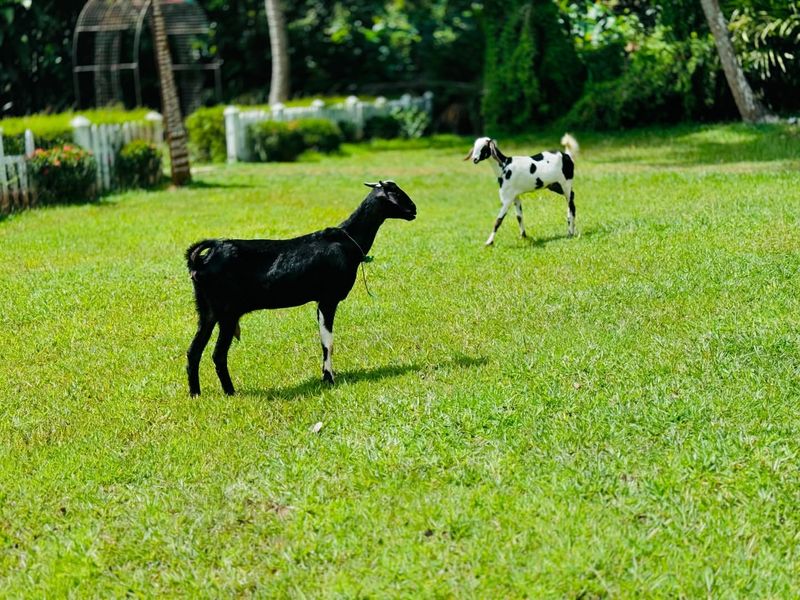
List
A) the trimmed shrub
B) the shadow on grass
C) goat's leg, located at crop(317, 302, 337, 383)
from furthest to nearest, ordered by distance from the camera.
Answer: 1. the trimmed shrub
2. the shadow on grass
3. goat's leg, located at crop(317, 302, 337, 383)

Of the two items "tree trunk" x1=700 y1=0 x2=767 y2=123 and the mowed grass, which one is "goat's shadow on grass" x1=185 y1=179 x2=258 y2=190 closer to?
the mowed grass

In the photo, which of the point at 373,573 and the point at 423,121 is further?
the point at 423,121

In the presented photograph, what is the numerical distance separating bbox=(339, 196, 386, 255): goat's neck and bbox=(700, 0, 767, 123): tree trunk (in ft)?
53.3

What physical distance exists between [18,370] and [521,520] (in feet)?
14.5

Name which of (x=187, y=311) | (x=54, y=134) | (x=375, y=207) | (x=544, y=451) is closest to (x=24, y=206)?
(x=54, y=134)

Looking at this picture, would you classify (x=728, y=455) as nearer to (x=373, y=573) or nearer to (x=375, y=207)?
(x=373, y=573)

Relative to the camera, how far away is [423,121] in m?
29.6

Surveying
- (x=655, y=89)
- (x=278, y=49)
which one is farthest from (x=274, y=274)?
(x=278, y=49)

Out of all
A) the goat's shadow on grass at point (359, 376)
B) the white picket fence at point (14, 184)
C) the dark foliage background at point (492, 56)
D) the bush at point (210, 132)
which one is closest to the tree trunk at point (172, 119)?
the white picket fence at point (14, 184)

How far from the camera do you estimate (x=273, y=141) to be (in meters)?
23.6

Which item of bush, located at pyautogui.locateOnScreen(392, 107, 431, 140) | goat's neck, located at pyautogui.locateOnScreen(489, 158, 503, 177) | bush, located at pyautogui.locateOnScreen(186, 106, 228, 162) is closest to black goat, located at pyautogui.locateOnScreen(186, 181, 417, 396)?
goat's neck, located at pyautogui.locateOnScreen(489, 158, 503, 177)

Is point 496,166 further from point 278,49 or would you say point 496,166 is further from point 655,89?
point 278,49

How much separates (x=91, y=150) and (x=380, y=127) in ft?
39.3

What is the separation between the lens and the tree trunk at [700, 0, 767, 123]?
2148cm
